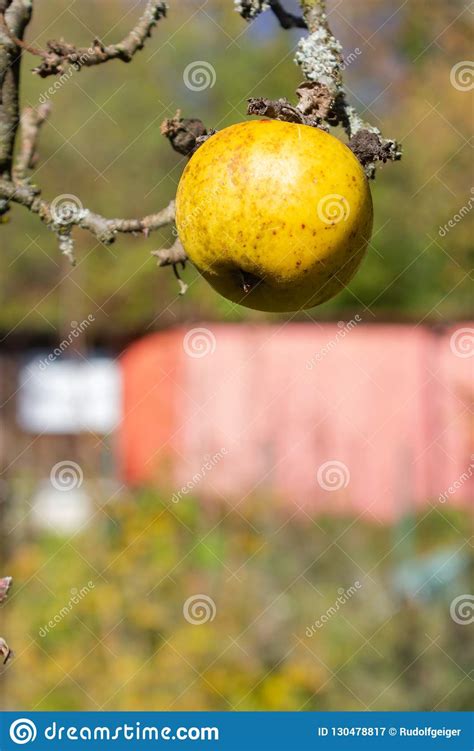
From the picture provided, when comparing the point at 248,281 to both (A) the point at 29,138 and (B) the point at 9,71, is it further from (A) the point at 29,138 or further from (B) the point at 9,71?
(A) the point at 29,138

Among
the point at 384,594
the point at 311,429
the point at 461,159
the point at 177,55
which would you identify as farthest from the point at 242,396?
the point at 177,55

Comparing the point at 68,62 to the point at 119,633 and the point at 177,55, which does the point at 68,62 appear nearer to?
the point at 119,633

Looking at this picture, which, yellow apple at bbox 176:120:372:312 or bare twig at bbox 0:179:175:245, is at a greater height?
yellow apple at bbox 176:120:372:312

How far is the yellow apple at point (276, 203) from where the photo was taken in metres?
1.40

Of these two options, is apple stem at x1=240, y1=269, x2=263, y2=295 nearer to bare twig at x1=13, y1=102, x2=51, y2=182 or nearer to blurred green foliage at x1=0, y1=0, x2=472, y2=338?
bare twig at x1=13, y1=102, x2=51, y2=182

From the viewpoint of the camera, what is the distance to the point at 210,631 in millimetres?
4504

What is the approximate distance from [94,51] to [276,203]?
549 mm

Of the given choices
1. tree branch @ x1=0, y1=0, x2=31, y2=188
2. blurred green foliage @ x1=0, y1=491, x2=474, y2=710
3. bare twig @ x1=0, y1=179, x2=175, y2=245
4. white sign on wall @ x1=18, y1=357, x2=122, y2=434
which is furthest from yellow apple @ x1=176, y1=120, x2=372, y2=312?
white sign on wall @ x1=18, y1=357, x2=122, y2=434

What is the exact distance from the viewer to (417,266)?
49.8ft

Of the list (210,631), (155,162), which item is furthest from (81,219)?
(155,162)

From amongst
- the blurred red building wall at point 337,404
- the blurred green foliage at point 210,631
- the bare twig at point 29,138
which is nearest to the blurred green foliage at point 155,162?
the blurred red building wall at point 337,404

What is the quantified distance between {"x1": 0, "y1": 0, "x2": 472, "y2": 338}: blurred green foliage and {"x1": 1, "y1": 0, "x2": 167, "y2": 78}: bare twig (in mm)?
8240

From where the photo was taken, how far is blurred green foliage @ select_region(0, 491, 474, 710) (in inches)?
166

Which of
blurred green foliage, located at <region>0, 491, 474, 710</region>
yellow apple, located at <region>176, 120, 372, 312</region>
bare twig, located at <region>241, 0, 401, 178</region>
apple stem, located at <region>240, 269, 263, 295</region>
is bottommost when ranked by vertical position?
blurred green foliage, located at <region>0, 491, 474, 710</region>
